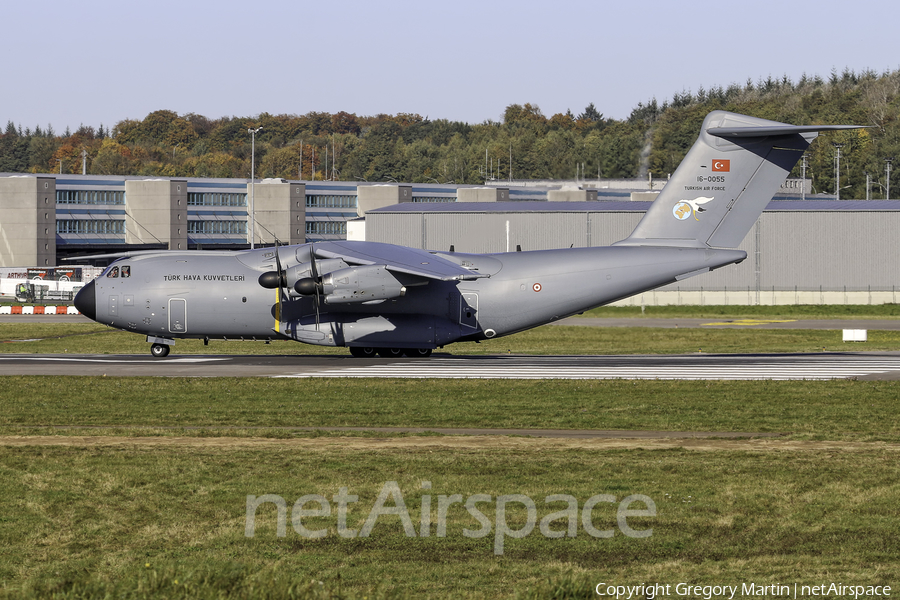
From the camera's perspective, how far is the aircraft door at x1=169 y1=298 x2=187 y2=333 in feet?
108

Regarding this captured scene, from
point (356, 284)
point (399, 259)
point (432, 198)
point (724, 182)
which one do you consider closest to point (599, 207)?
point (432, 198)

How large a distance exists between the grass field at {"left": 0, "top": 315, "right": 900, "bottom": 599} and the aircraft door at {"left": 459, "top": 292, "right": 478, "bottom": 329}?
7.19 m

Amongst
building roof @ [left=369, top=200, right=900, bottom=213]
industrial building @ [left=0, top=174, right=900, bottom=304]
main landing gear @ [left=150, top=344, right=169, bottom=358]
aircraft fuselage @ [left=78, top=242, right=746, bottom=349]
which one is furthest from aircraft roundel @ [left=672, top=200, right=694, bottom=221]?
building roof @ [left=369, top=200, right=900, bottom=213]

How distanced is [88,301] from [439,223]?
154 ft

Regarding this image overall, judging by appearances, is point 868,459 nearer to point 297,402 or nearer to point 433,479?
point 433,479

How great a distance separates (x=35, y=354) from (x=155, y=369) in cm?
881

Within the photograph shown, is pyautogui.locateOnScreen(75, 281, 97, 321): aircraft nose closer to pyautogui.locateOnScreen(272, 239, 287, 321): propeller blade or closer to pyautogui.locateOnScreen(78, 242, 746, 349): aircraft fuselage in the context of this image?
pyautogui.locateOnScreen(78, 242, 746, 349): aircraft fuselage

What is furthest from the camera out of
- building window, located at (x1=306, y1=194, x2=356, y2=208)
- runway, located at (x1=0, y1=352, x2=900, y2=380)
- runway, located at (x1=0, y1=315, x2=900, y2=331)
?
building window, located at (x1=306, y1=194, x2=356, y2=208)

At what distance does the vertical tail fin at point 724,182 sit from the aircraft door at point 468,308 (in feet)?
18.3

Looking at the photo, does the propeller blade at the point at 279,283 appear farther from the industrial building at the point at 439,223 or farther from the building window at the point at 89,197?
the building window at the point at 89,197

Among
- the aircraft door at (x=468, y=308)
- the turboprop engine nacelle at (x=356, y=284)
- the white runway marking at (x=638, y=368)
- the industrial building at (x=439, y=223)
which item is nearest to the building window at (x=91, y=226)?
the industrial building at (x=439, y=223)

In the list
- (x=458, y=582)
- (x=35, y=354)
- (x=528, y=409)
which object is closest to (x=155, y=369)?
(x=35, y=354)

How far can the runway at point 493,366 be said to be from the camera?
28453mm

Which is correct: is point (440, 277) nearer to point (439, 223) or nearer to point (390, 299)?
point (390, 299)
